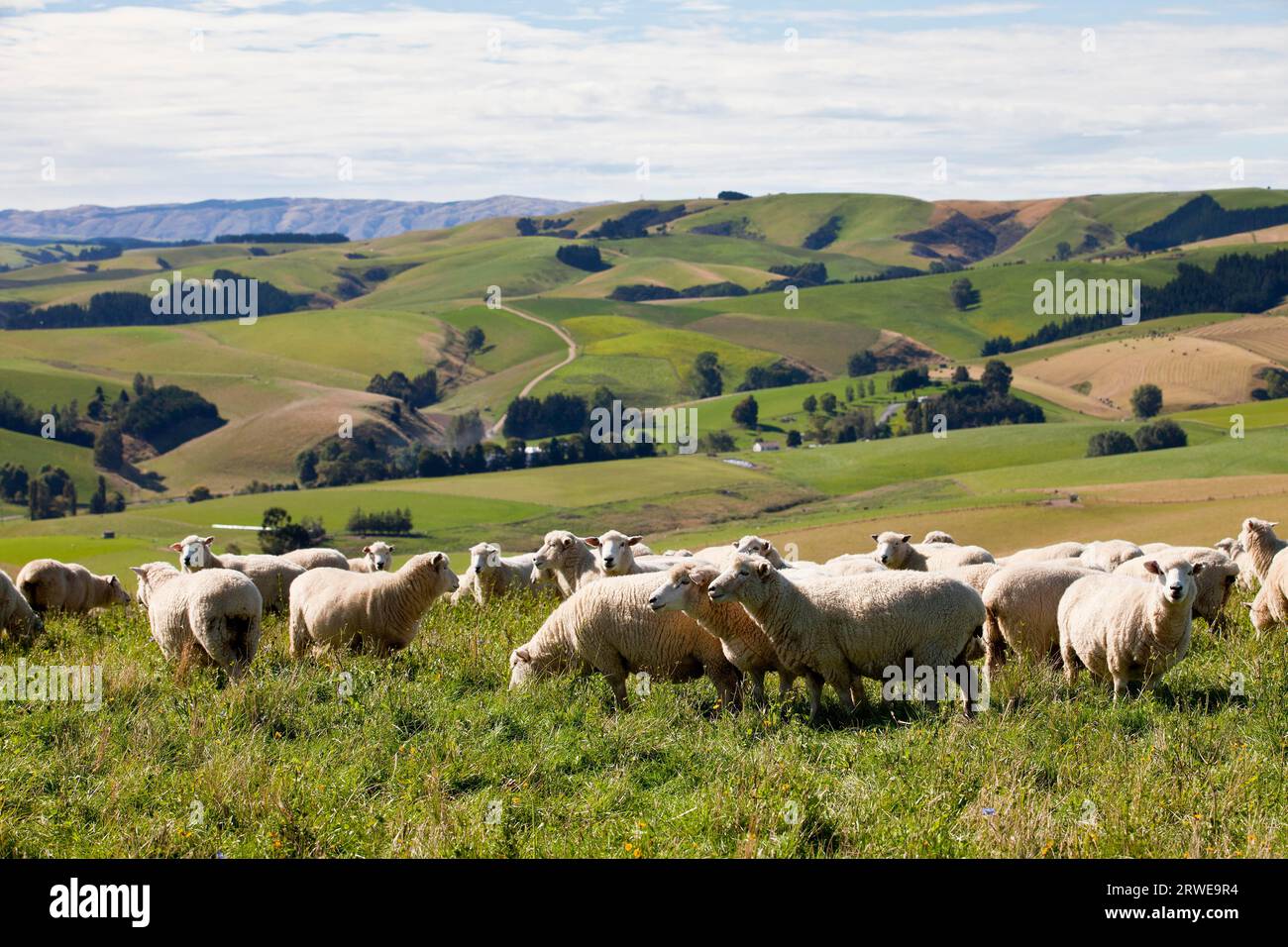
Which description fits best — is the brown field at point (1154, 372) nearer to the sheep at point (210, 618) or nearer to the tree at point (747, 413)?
the tree at point (747, 413)

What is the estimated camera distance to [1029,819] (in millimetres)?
7594

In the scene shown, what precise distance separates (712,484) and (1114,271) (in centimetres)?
10387

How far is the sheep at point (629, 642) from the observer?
38.2 feet

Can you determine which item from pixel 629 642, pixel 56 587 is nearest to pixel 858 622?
pixel 629 642

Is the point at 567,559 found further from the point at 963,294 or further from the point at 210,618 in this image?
the point at 963,294

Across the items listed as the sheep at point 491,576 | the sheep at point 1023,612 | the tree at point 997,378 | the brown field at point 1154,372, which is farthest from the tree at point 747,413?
the sheep at point 1023,612

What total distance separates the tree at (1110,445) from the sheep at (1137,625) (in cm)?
8464

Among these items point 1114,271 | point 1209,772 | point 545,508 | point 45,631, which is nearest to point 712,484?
point 545,508

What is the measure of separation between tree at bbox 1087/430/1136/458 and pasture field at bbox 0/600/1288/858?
279 feet

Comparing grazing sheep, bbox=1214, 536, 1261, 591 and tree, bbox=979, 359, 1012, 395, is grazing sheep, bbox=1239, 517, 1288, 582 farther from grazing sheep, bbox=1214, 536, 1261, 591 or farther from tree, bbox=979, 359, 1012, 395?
tree, bbox=979, 359, 1012, 395

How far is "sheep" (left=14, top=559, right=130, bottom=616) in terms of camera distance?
61.0 feet

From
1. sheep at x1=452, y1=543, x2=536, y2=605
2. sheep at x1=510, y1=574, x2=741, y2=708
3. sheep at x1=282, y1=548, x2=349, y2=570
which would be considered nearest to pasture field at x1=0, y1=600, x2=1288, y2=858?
sheep at x1=510, y1=574, x2=741, y2=708
